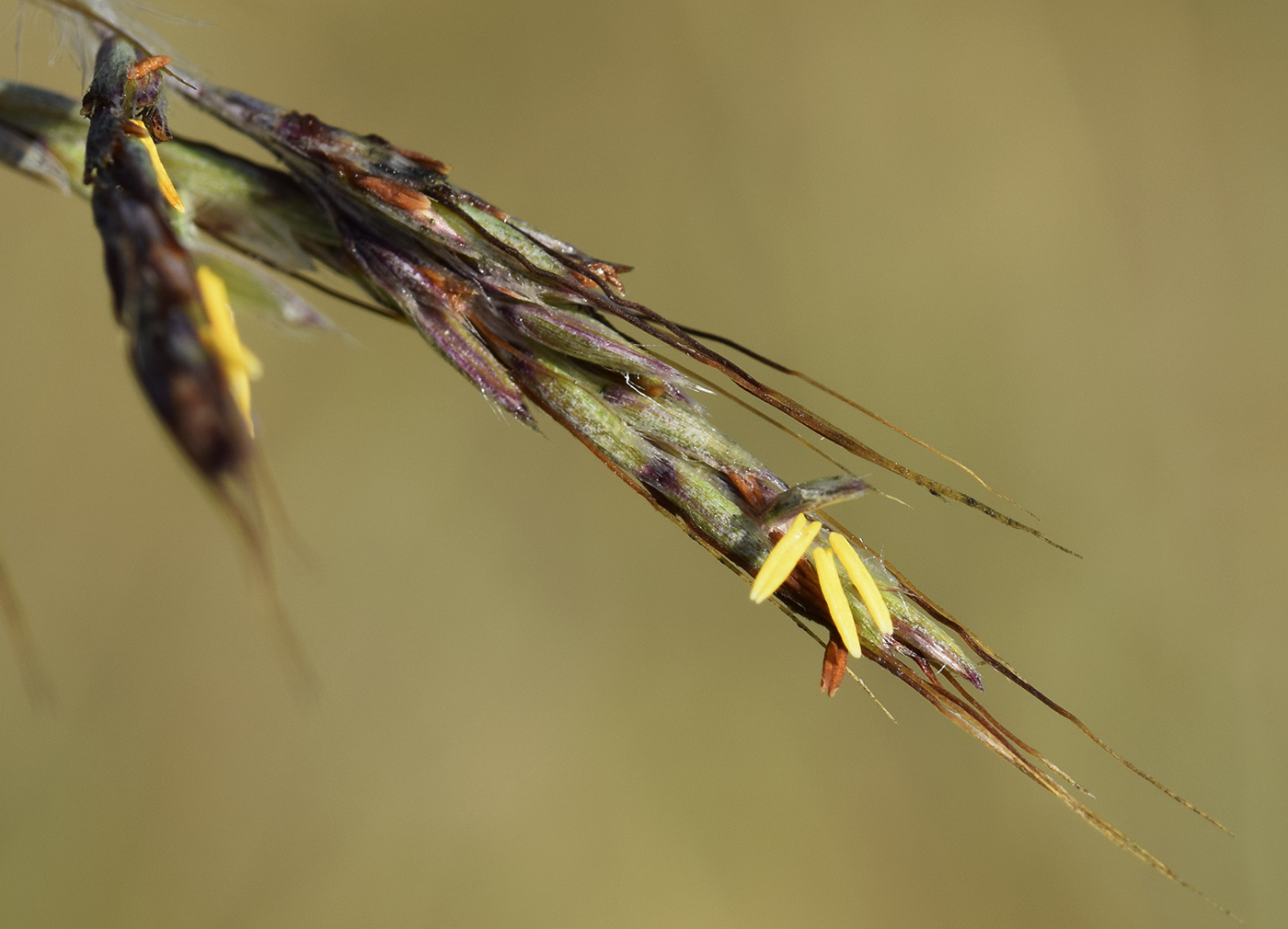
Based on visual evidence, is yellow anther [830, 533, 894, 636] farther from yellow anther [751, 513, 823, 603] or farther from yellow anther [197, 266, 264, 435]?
yellow anther [197, 266, 264, 435]

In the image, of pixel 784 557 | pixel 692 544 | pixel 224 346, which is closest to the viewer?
pixel 224 346

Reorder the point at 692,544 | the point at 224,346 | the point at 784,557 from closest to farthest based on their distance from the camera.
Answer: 1. the point at 224,346
2. the point at 784,557
3. the point at 692,544

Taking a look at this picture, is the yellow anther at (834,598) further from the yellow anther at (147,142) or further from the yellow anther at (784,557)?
the yellow anther at (147,142)

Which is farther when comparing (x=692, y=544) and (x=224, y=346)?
(x=692, y=544)

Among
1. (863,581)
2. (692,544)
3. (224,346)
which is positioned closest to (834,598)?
(863,581)

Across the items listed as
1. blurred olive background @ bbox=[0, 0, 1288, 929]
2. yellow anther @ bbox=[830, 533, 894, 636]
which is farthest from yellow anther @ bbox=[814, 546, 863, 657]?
blurred olive background @ bbox=[0, 0, 1288, 929]

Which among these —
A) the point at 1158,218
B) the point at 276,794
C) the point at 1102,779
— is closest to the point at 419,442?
the point at 276,794

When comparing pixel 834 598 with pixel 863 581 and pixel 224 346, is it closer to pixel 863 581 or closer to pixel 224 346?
pixel 863 581
